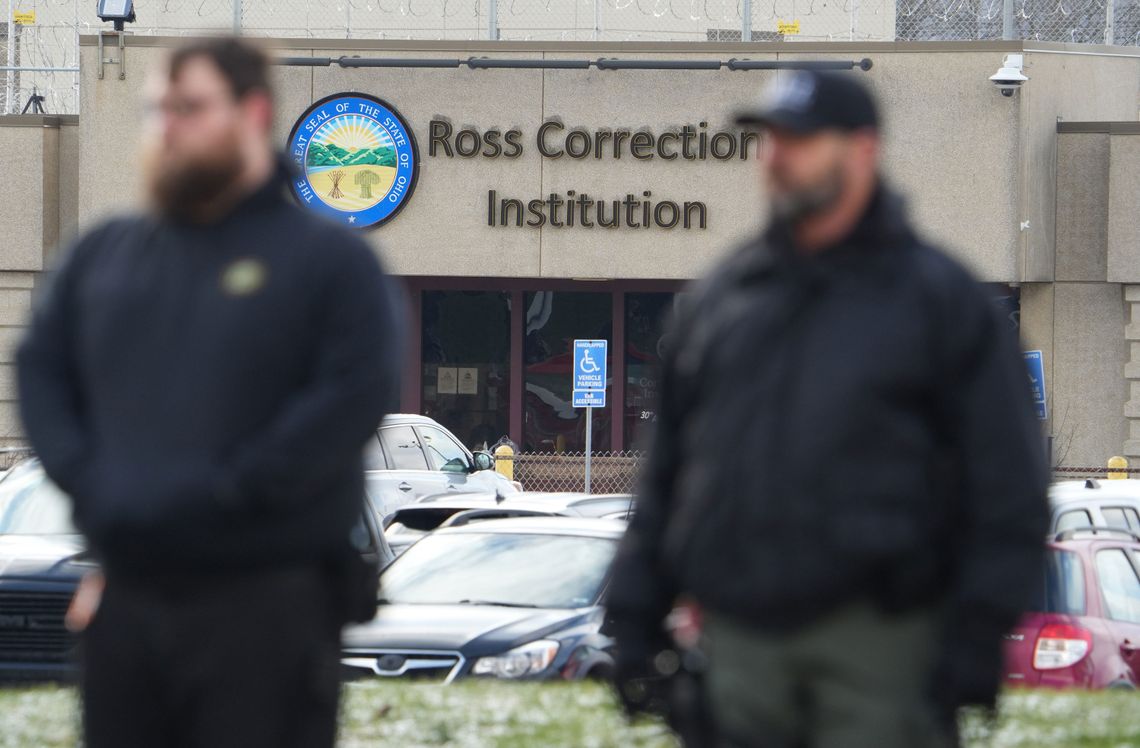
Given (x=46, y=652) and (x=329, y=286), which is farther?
(x=46, y=652)

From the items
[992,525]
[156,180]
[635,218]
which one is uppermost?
[635,218]

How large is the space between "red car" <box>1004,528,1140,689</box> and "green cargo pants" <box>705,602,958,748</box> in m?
6.66

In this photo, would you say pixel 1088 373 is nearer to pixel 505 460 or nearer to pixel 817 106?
pixel 505 460

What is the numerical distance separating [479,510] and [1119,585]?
14.3 ft

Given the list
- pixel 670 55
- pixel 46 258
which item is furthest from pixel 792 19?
pixel 46 258

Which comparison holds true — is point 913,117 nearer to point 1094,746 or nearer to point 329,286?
point 1094,746

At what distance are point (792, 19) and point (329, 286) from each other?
22583 millimetres

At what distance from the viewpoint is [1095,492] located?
1308cm

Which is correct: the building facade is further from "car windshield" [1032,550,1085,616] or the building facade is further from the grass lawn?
the grass lawn

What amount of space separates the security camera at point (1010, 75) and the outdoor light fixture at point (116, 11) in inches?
441

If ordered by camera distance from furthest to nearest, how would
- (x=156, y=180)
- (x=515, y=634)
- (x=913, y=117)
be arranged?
(x=913, y=117) → (x=515, y=634) → (x=156, y=180)

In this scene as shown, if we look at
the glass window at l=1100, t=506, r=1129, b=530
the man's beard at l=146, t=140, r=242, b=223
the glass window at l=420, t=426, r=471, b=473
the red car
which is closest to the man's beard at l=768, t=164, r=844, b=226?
the man's beard at l=146, t=140, r=242, b=223

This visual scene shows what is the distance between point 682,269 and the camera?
24500 millimetres

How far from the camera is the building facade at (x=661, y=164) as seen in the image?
79.1 ft
